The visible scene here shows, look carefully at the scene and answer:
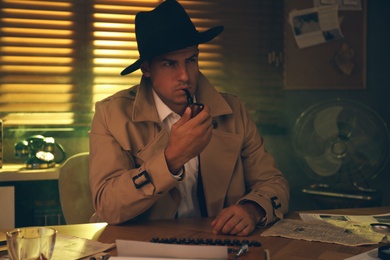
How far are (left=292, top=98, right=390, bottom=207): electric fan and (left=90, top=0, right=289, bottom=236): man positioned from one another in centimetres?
89

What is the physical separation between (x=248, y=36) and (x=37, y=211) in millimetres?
1597

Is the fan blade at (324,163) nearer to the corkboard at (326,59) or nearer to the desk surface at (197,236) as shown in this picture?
the corkboard at (326,59)

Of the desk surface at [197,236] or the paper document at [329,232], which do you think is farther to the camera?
the paper document at [329,232]

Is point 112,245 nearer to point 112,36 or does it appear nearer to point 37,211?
point 37,211

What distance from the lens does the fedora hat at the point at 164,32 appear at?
1.88 metres

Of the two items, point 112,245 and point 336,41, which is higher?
point 336,41

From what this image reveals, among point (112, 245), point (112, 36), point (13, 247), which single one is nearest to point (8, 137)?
point (112, 36)

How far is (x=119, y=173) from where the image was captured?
1.77m

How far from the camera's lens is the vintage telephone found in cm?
276

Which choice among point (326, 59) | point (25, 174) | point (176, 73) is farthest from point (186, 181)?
point (326, 59)

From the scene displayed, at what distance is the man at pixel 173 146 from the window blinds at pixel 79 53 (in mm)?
1055

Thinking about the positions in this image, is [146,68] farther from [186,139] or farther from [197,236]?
[197,236]

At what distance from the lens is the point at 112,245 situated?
1.34m

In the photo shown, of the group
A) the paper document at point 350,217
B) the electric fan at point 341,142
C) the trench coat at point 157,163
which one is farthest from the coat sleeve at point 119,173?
the electric fan at point 341,142
